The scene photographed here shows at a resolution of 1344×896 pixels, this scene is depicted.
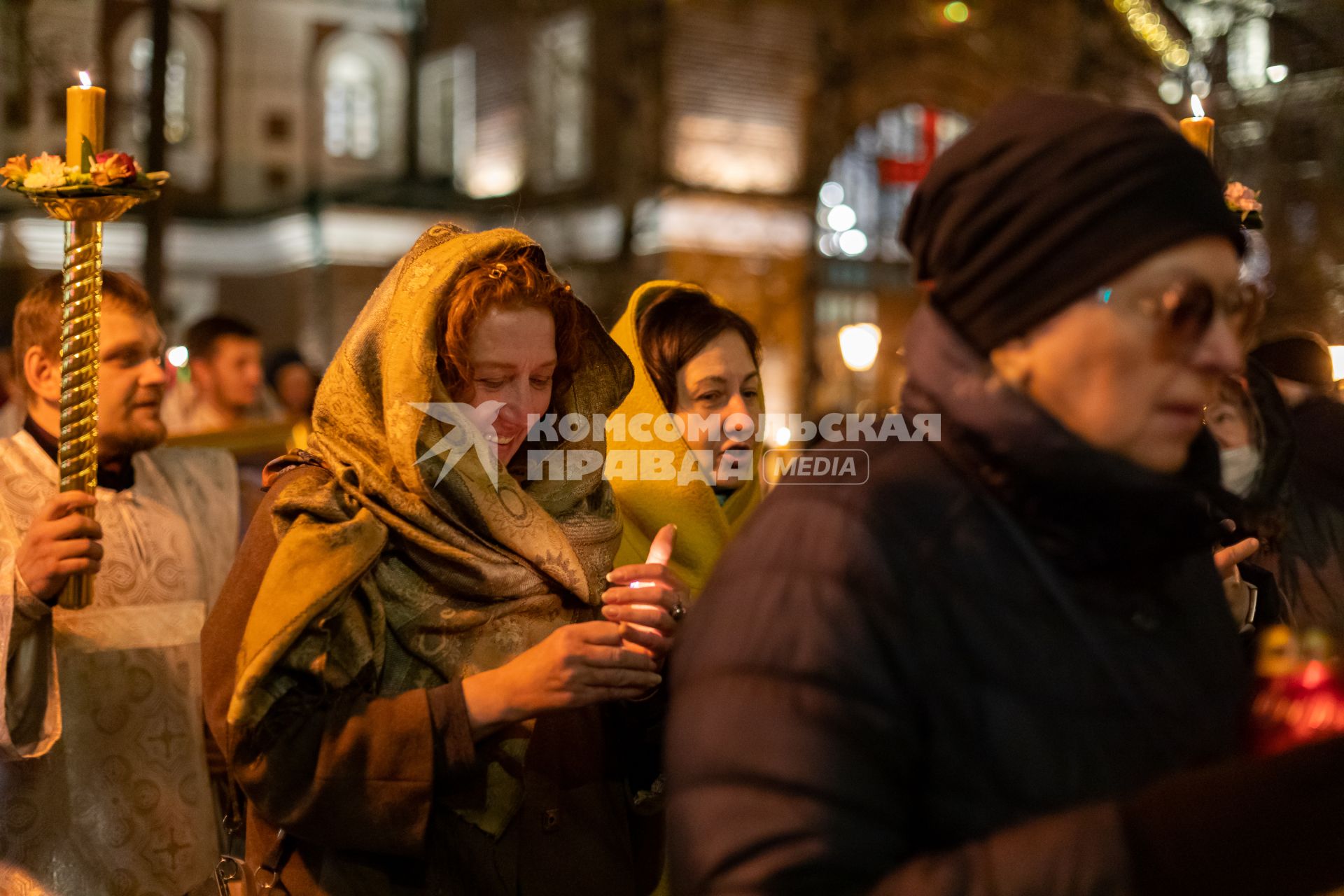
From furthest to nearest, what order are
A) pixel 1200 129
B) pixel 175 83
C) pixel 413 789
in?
pixel 175 83 → pixel 1200 129 → pixel 413 789

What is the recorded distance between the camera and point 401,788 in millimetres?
2266

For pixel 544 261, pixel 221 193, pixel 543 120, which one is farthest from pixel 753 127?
pixel 544 261

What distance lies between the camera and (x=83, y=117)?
9.25 ft

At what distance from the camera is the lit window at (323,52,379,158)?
3294 cm

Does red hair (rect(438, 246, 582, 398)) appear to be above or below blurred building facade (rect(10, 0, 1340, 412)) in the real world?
below

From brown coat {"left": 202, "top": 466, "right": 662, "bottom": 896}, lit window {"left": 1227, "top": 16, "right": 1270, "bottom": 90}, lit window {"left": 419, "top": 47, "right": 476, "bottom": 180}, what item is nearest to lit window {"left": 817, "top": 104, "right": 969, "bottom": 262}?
lit window {"left": 419, "top": 47, "right": 476, "bottom": 180}

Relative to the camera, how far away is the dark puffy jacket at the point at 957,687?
1.29m

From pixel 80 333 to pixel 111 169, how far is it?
36 centimetres

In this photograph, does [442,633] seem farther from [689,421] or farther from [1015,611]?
[1015,611]

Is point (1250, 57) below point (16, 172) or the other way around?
the other way around

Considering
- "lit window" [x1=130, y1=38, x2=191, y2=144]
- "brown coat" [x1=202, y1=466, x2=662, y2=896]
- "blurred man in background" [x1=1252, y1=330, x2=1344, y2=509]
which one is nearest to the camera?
"brown coat" [x1=202, y1=466, x2=662, y2=896]

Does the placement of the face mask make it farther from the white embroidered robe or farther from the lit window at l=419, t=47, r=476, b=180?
the lit window at l=419, t=47, r=476, b=180

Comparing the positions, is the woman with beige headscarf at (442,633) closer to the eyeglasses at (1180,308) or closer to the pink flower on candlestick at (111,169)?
the pink flower on candlestick at (111,169)

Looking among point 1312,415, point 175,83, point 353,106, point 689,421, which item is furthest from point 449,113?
point 689,421
